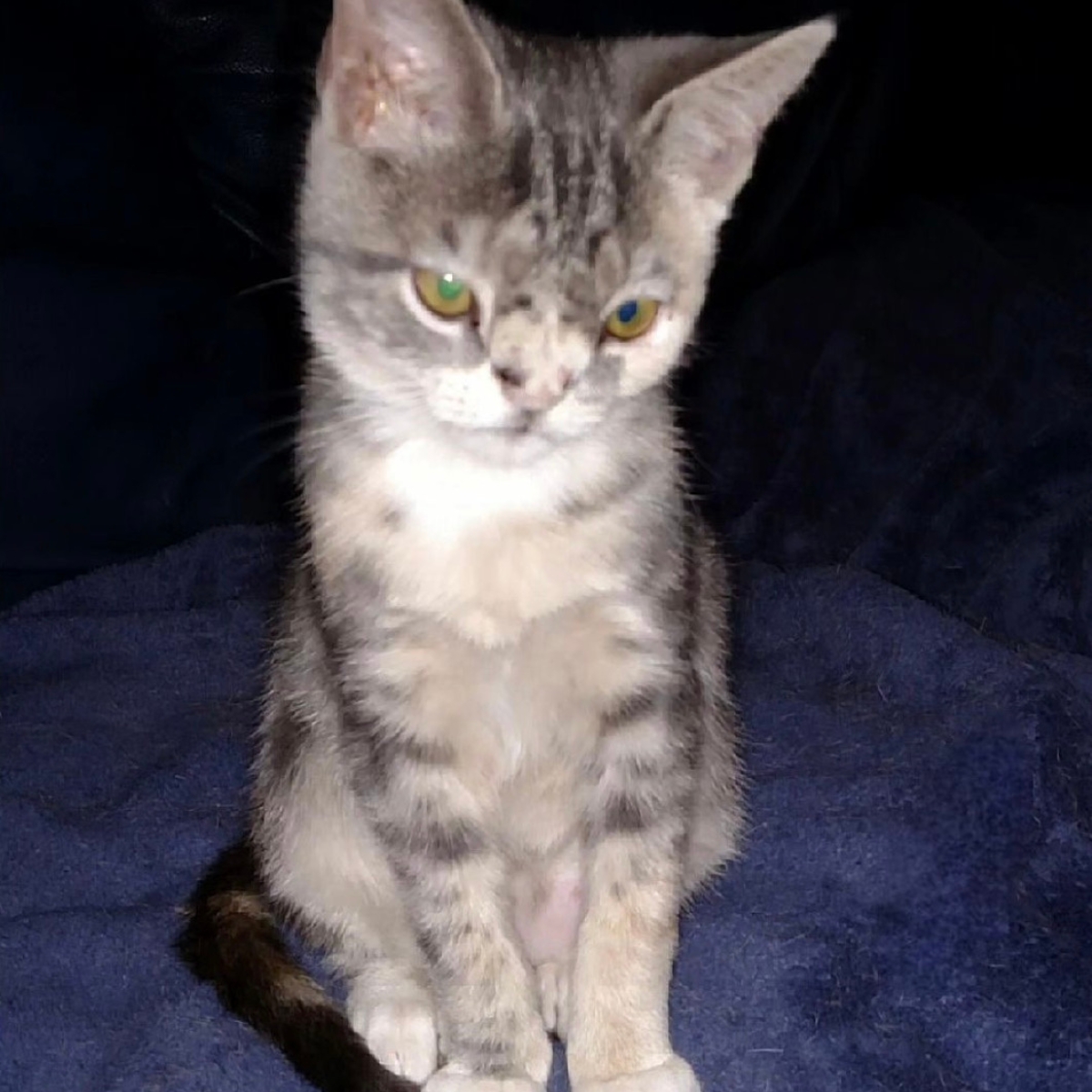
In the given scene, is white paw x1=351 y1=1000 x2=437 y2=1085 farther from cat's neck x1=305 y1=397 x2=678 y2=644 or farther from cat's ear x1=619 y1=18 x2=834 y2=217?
cat's ear x1=619 y1=18 x2=834 y2=217

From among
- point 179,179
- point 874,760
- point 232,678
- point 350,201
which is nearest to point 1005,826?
point 874,760

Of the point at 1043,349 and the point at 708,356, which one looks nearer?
the point at 1043,349

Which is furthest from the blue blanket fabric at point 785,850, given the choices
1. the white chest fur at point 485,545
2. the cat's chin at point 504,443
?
the cat's chin at point 504,443

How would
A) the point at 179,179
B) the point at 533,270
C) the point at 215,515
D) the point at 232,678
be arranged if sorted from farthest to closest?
the point at 215,515 < the point at 179,179 < the point at 232,678 < the point at 533,270

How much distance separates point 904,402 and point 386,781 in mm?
991

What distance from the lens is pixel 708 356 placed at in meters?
2.03

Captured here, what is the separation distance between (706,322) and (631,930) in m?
1.07

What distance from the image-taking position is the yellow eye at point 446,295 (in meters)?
1.03

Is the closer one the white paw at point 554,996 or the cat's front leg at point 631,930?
the cat's front leg at point 631,930

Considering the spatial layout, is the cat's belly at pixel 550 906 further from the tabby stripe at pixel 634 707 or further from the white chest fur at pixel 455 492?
the white chest fur at pixel 455 492

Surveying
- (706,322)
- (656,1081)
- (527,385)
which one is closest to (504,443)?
(527,385)

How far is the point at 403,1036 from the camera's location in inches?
46.4

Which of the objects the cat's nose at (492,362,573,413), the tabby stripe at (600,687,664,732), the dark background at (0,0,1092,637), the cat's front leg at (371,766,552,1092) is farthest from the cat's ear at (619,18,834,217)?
the dark background at (0,0,1092,637)

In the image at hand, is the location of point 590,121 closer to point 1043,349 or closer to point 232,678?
point 232,678
